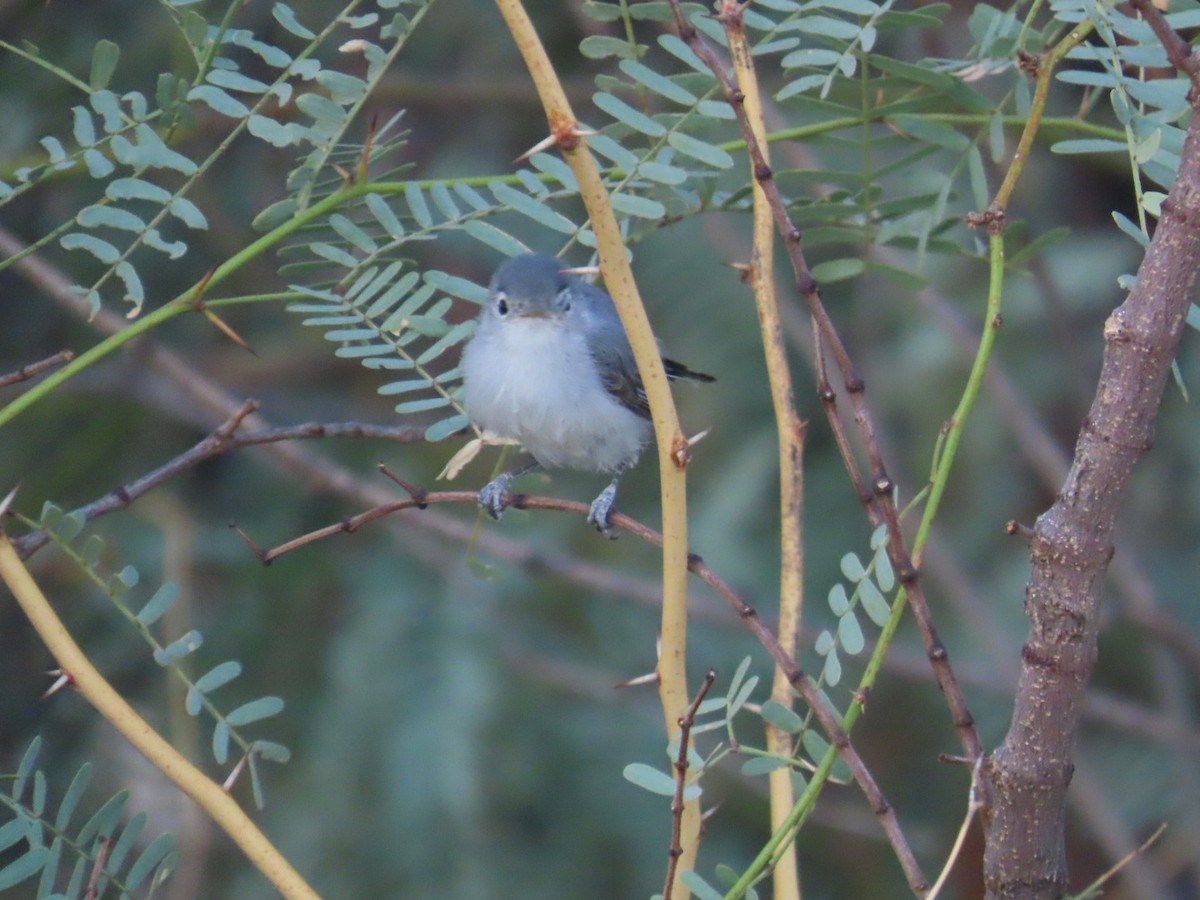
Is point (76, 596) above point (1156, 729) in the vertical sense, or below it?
above

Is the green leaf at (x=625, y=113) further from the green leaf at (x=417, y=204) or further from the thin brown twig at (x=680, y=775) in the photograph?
the thin brown twig at (x=680, y=775)

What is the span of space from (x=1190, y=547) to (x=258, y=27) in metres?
3.54

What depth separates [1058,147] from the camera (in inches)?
65.3

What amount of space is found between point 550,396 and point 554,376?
0.08 meters

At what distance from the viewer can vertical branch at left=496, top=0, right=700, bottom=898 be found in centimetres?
128

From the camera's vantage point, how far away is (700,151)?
164cm

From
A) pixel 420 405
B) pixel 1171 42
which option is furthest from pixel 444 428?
pixel 1171 42

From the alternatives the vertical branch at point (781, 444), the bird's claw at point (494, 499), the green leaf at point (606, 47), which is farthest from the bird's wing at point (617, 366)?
the green leaf at point (606, 47)

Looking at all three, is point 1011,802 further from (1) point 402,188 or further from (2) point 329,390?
(2) point 329,390

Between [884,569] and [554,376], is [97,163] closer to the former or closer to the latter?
[884,569]

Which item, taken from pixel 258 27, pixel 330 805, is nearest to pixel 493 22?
pixel 258 27

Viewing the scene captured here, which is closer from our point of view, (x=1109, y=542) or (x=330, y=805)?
(x=1109, y=542)

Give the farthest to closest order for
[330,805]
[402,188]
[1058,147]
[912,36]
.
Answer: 1. [912,36]
2. [330,805]
3. [402,188]
4. [1058,147]

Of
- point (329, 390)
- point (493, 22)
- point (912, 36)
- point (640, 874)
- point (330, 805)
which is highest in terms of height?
point (493, 22)
